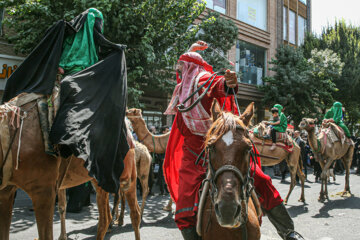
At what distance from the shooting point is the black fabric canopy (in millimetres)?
2982

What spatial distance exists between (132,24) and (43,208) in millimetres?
7876

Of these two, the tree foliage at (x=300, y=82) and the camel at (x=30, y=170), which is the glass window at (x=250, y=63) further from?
the camel at (x=30, y=170)

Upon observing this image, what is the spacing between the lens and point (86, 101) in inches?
125

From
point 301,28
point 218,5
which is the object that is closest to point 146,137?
point 218,5

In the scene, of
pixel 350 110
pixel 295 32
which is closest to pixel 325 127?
pixel 350 110

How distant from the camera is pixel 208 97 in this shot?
3.02 metres

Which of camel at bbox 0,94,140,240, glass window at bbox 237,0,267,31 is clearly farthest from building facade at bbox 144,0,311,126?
camel at bbox 0,94,140,240

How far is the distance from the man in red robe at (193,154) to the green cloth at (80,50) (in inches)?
43.8

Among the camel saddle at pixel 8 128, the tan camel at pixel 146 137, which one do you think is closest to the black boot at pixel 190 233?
the camel saddle at pixel 8 128

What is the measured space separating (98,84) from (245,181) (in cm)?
201

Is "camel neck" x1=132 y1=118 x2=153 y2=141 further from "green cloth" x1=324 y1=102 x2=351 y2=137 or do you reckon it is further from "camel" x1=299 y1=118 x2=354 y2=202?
"green cloth" x1=324 y1=102 x2=351 y2=137

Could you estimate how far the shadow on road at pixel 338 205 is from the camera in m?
7.55

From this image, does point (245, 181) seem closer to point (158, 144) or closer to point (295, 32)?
point (158, 144)

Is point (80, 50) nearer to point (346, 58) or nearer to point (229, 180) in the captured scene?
point (229, 180)
